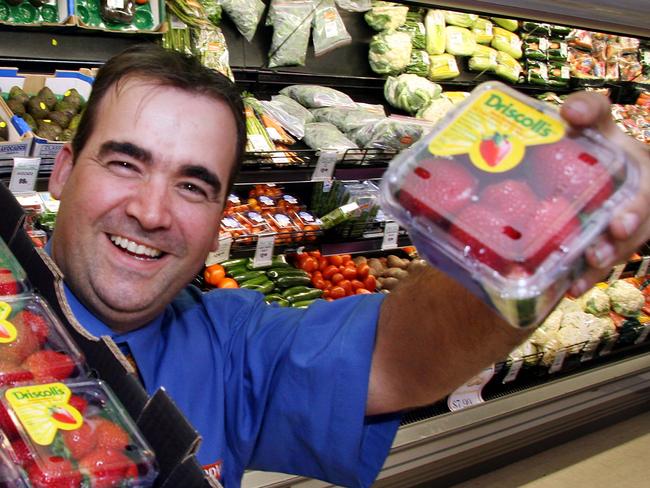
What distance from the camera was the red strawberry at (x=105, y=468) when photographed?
0.83 m

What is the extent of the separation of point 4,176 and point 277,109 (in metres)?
1.39

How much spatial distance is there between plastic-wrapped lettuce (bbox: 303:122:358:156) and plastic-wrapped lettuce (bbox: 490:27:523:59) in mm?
1593

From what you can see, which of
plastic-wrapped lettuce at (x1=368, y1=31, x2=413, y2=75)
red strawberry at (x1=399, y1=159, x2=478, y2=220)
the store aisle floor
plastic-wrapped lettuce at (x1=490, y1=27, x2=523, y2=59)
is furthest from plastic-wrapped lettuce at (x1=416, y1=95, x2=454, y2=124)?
red strawberry at (x1=399, y1=159, x2=478, y2=220)

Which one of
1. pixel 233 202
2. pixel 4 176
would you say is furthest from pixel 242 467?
pixel 233 202

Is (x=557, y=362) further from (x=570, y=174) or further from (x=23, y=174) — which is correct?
(x=570, y=174)

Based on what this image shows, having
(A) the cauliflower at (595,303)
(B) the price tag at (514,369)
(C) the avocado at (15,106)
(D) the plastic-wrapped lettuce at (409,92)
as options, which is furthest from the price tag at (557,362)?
(C) the avocado at (15,106)

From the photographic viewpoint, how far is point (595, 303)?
3.63 m

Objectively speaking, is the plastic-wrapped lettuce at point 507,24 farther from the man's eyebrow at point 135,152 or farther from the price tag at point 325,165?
the man's eyebrow at point 135,152

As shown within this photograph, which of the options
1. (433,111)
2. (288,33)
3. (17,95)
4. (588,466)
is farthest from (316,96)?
(588,466)

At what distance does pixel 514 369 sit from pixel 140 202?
7.37 ft

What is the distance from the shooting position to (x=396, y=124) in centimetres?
329

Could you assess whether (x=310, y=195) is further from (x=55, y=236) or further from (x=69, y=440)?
(x=69, y=440)

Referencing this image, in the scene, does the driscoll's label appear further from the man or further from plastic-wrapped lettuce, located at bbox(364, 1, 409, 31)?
plastic-wrapped lettuce, located at bbox(364, 1, 409, 31)

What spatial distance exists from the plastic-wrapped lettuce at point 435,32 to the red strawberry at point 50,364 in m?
3.54
